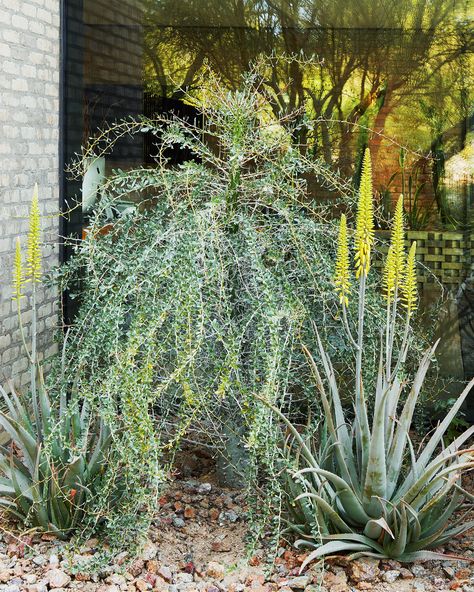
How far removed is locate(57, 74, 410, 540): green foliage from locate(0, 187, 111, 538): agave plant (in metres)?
0.13

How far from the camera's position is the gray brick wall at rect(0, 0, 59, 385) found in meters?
4.71

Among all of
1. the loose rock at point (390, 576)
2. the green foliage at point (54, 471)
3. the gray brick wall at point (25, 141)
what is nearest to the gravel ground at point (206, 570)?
the loose rock at point (390, 576)

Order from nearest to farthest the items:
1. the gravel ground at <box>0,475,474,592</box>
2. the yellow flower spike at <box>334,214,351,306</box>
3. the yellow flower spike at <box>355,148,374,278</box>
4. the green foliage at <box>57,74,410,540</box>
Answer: the yellow flower spike at <box>355,148,374,278</box> < the yellow flower spike at <box>334,214,351,306</box> < the gravel ground at <box>0,475,474,592</box> < the green foliage at <box>57,74,410,540</box>

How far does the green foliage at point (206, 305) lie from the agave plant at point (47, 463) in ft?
0.43

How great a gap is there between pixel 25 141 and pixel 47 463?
7.31 ft

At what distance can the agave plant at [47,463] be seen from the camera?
11.2ft

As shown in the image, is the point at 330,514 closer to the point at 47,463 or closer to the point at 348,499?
the point at 348,499

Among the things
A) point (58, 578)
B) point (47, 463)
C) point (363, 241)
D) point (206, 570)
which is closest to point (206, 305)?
point (363, 241)

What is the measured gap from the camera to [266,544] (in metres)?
3.54

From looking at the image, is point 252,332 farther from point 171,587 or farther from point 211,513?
point 171,587

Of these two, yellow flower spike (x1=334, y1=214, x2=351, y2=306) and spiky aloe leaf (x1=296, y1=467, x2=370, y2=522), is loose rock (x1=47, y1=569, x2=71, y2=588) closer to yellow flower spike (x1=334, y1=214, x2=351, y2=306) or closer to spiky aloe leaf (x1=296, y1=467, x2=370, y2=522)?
spiky aloe leaf (x1=296, y1=467, x2=370, y2=522)

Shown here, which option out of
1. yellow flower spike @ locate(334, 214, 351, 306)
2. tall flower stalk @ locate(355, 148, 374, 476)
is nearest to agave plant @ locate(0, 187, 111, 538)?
tall flower stalk @ locate(355, 148, 374, 476)

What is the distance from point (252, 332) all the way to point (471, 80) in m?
2.11

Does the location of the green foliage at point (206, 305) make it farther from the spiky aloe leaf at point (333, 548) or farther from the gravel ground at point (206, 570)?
the spiky aloe leaf at point (333, 548)
